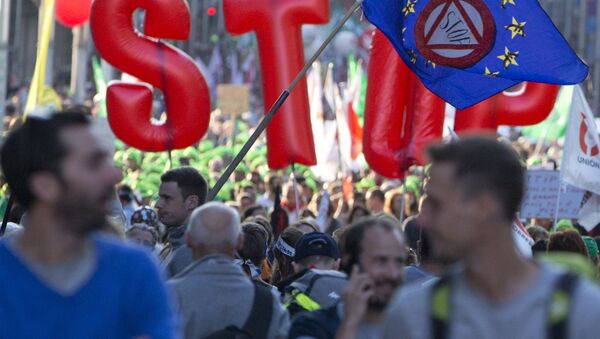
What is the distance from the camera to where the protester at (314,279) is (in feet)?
18.9

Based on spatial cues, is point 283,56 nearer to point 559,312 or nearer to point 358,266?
point 358,266

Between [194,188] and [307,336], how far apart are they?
3.22 metres

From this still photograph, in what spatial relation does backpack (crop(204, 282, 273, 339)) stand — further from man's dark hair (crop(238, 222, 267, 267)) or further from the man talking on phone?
man's dark hair (crop(238, 222, 267, 267))

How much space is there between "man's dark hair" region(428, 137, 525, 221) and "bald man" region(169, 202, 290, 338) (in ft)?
6.37

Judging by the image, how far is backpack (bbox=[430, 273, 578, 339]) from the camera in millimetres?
3229

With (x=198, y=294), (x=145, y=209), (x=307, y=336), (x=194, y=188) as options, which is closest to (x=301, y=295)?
(x=198, y=294)

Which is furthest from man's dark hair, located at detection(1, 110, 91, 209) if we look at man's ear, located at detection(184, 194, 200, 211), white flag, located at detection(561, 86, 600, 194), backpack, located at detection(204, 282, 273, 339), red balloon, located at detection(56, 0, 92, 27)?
red balloon, located at detection(56, 0, 92, 27)

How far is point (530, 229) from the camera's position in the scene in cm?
1034

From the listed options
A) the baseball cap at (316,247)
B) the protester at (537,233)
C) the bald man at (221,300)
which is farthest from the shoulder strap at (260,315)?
the protester at (537,233)

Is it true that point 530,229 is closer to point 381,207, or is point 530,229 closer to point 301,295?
point 381,207

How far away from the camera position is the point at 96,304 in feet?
11.6

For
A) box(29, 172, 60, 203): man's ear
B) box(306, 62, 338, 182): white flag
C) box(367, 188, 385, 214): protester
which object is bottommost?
box(306, 62, 338, 182): white flag

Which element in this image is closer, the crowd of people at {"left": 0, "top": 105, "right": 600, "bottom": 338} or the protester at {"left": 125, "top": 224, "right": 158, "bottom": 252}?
the crowd of people at {"left": 0, "top": 105, "right": 600, "bottom": 338}

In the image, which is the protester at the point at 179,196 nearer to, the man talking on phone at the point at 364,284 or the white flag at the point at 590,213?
the man talking on phone at the point at 364,284
